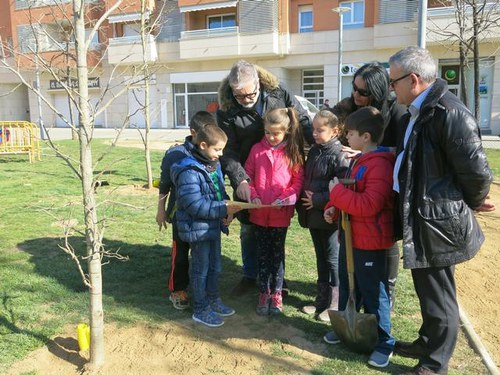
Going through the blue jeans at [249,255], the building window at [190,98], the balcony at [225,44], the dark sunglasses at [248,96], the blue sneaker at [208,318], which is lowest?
the blue sneaker at [208,318]

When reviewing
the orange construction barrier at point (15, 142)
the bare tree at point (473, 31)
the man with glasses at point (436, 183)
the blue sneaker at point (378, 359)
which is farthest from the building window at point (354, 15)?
the blue sneaker at point (378, 359)

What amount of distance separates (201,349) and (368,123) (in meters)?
1.78

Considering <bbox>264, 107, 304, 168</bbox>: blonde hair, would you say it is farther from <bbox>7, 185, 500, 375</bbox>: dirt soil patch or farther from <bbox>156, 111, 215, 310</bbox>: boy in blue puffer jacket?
<bbox>7, 185, 500, 375</bbox>: dirt soil patch

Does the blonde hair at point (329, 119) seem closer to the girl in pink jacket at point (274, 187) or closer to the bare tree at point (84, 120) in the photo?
the girl in pink jacket at point (274, 187)

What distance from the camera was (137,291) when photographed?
3.88m

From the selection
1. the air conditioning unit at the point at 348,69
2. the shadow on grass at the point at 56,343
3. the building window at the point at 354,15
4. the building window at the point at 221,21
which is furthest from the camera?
the building window at the point at 221,21

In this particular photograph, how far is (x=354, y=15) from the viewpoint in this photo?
23156 millimetres

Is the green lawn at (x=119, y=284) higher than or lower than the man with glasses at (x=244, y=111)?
lower

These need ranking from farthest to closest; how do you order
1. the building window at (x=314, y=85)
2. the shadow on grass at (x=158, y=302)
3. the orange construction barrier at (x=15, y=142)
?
the building window at (x=314, y=85)
the orange construction barrier at (x=15, y=142)
the shadow on grass at (x=158, y=302)

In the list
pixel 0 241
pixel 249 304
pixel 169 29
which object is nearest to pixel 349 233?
pixel 249 304

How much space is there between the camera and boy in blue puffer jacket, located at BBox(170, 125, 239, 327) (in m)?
3.17

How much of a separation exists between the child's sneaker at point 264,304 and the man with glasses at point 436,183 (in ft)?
4.10

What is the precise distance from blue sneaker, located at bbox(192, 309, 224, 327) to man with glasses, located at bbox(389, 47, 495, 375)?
4.70 feet

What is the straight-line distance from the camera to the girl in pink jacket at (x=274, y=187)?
11.1ft
